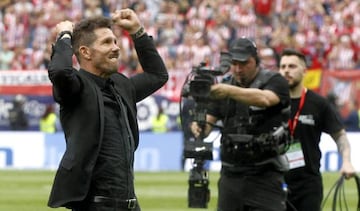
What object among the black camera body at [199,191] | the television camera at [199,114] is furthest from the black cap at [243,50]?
the black camera body at [199,191]

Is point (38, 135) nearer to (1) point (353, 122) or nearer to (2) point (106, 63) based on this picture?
(1) point (353, 122)

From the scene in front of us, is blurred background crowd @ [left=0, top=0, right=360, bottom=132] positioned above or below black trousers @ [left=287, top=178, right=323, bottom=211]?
above

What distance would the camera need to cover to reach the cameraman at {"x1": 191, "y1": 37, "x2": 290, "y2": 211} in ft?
29.4

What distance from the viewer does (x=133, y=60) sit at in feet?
95.9

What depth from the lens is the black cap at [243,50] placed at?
9126 mm

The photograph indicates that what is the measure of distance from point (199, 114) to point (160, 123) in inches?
686

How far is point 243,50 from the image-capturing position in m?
9.18

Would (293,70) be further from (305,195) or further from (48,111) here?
(48,111)

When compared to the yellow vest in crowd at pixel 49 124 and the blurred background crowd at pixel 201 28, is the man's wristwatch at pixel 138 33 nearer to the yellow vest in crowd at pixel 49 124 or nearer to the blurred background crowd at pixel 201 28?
the yellow vest in crowd at pixel 49 124

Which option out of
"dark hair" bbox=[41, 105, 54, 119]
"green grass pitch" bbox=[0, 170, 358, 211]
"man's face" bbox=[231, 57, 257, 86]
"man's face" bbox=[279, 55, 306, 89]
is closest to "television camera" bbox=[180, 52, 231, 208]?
"man's face" bbox=[231, 57, 257, 86]

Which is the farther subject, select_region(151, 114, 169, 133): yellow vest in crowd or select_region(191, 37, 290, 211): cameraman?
select_region(151, 114, 169, 133): yellow vest in crowd

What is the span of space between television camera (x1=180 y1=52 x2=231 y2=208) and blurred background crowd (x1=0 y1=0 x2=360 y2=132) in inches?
719

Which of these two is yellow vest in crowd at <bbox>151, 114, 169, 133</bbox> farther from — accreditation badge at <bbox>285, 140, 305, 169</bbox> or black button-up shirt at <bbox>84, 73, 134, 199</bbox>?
black button-up shirt at <bbox>84, 73, 134, 199</bbox>

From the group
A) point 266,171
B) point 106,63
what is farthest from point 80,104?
point 266,171
